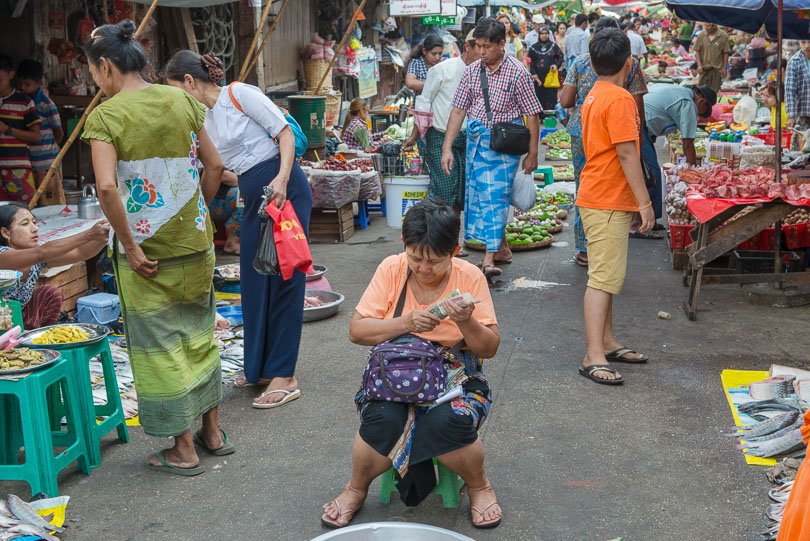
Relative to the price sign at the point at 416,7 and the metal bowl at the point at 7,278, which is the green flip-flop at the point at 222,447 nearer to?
the metal bowl at the point at 7,278

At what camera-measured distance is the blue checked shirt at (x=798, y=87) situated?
33.3 feet

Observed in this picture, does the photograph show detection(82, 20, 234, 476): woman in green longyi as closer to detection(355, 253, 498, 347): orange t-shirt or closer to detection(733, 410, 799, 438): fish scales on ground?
detection(355, 253, 498, 347): orange t-shirt

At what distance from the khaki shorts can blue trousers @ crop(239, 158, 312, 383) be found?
167 cm

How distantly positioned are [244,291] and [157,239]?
3.77ft

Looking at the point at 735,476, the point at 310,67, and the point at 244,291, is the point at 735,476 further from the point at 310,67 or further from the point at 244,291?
the point at 310,67

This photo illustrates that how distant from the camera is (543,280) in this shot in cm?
772

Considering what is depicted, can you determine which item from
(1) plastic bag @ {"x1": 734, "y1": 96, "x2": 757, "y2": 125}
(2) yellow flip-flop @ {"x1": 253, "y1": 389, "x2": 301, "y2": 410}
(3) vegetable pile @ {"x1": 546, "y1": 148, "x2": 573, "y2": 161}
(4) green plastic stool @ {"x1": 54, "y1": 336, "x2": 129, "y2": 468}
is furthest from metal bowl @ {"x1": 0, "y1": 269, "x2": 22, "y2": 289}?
(3) vegetable pile @ {"x1": 546, "y1": 148, "x2": 573, "y2": 161}

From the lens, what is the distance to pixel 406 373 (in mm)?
3467

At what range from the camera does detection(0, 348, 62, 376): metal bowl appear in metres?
3.81

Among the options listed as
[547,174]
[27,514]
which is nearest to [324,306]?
[27,514]

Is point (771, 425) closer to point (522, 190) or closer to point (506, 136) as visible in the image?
point (506, 136)

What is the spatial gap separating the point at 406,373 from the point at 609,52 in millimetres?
2710

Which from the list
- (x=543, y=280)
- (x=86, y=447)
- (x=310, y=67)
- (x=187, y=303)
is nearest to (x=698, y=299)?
(x=543, y=280)

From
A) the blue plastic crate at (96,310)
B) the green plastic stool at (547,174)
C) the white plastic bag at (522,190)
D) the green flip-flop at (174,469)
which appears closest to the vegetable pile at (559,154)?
the green plastic stool at (547,174)
